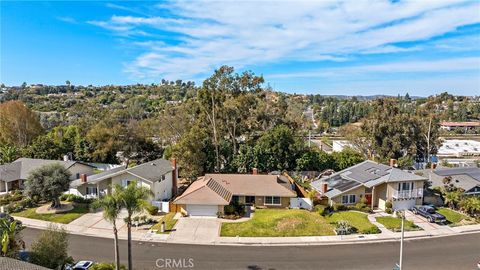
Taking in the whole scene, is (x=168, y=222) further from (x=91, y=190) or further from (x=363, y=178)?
(x=363, y=178)

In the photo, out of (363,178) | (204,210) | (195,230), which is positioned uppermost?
(363,178)

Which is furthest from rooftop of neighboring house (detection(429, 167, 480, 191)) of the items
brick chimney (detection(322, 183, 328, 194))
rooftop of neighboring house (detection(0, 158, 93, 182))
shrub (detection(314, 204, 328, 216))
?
A: rooftop of neighboring house (detection(0, 158, 93, 182))

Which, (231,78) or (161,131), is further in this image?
(161,131)

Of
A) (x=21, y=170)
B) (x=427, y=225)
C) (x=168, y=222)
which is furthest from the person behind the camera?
(x=21, y=170)

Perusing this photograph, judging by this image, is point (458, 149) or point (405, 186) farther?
point (458, 149)

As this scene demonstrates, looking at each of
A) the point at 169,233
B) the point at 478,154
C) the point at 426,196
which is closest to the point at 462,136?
the point at 478,154

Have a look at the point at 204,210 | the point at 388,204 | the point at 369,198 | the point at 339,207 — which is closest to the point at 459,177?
the point at 388,204

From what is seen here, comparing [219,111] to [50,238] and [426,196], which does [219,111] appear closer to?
[426,196]

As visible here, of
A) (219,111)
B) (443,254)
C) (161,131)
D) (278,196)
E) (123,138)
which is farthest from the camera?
(161,131)
